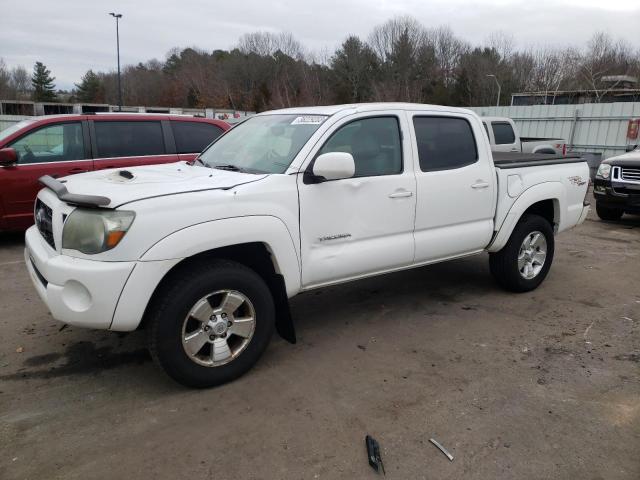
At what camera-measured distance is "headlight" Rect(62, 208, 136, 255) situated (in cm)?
280

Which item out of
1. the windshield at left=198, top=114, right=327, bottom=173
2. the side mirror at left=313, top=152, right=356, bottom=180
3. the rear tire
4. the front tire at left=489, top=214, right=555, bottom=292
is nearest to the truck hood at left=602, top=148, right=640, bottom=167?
the rear tire

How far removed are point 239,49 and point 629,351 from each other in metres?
78.9

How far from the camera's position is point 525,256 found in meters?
5.13

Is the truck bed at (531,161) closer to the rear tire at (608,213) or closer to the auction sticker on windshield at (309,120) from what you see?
the auction sticker on windshield at (309,120)

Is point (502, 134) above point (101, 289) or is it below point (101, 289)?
above

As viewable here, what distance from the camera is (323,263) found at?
11.7 feet

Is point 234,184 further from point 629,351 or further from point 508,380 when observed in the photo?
point 629,351

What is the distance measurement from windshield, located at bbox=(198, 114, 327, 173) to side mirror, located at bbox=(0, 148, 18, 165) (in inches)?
143

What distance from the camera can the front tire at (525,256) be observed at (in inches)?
195

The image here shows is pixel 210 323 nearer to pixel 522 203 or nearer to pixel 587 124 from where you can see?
pixel 522 203

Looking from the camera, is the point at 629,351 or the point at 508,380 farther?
the point at 629,351

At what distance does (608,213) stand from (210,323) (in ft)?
29.8

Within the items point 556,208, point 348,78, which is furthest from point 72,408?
point 348,78

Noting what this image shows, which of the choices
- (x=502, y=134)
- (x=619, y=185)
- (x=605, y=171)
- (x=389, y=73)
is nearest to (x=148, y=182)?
(x=619, y=185)
